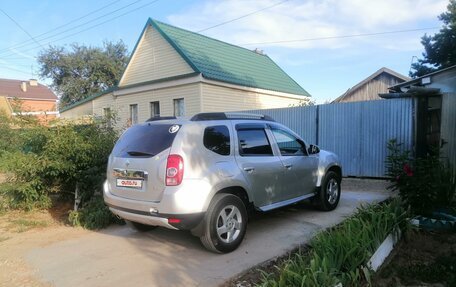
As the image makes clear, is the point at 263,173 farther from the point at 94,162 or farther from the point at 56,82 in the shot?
the point at 56,82

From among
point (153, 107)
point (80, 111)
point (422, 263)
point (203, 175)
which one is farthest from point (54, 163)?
point (80, 111)

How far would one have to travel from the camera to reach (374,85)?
3378 centimetres

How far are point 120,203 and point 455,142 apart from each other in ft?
23.8

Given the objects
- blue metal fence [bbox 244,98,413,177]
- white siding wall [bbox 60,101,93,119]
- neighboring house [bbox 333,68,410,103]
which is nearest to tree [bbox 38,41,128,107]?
white siding wall [bbox 60,101,93,119]

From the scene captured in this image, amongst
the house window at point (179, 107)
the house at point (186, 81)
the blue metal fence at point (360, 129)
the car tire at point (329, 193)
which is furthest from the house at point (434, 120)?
the house window at point (179, 107)

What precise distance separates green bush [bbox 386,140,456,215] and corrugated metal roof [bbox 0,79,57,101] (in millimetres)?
59932

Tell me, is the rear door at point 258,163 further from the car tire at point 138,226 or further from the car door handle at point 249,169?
the car tire at point 138,226

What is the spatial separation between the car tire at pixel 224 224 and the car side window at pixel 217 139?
0.62m

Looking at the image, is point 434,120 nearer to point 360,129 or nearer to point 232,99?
point 360,129

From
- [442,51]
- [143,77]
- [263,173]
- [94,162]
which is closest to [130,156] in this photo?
[263,173]

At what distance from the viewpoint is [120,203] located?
200 inches

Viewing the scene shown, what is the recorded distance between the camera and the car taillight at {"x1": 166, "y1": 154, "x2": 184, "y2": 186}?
4.51 m

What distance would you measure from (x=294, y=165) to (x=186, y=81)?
11.0 metres

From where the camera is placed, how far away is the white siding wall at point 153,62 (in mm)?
16891
